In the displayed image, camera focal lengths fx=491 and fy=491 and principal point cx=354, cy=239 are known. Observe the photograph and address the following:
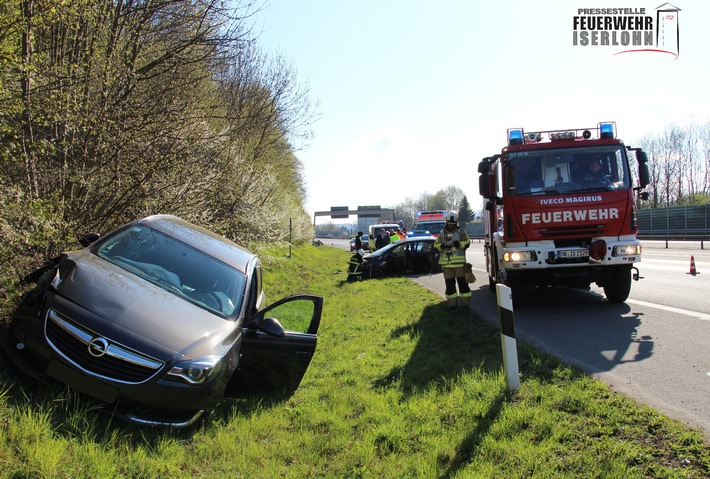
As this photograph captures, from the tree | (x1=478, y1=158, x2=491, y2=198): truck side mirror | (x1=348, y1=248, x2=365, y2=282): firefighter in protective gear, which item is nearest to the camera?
(x1=478, y1=158, x2=491, y2=198): truck side mirror

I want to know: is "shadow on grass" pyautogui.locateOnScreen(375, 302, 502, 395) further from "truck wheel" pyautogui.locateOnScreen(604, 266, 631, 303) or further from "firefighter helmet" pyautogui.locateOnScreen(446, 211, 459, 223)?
"truck wheel" pyautogui.locateOnScreen(604, 266, 631, 303)

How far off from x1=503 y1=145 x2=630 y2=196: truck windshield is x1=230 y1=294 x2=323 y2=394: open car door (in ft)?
16.6

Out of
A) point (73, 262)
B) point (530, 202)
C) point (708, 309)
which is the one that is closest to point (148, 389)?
point (73, 262)

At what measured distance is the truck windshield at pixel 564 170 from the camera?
829 centimetres

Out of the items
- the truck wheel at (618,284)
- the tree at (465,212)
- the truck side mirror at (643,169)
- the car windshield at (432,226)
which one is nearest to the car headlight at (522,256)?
the truck wheel at (618,284)

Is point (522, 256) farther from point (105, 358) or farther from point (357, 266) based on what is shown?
point (357, 266)

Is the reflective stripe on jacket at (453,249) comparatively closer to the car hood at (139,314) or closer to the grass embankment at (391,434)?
the grass embankment at (391,434)

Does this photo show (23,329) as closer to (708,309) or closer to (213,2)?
(213,2)

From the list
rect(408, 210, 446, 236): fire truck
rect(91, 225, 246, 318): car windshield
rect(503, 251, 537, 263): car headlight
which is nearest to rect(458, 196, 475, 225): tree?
rect(408, 210, 446, 236): fire truck

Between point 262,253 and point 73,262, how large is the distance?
1100 centimetres

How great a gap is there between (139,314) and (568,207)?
22.6 feet

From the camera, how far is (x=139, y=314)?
3.64 meters

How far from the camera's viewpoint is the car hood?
11.3ft

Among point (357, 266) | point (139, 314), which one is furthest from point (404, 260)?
point (139, 314)
